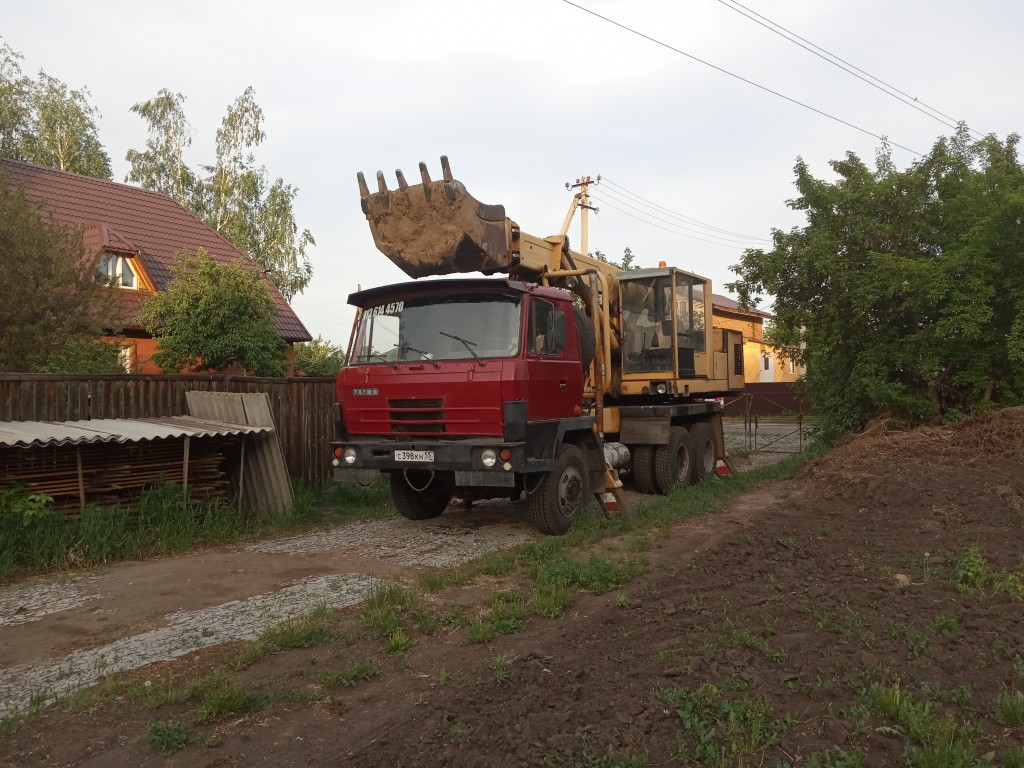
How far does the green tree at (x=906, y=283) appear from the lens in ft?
39.5

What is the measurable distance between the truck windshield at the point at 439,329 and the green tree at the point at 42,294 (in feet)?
15.7

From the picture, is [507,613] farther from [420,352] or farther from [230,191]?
[230,191]

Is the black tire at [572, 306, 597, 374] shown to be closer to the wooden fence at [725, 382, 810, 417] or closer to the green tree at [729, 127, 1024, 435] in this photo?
the green tree at [729, 127, 1024, 435]

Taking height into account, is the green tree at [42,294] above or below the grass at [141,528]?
above

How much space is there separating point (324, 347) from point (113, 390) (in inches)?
942

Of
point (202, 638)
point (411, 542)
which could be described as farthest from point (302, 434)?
point (202, 638)

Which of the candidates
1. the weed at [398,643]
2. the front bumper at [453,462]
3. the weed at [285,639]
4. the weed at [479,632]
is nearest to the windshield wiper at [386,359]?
the front bumper at [453,462]

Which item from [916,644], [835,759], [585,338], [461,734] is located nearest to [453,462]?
[585,338]

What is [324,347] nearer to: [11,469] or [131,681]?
[11,469]

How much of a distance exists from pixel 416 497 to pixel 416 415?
179 centimetres

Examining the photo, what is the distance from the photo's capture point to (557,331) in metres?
8.43

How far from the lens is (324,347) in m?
32.6

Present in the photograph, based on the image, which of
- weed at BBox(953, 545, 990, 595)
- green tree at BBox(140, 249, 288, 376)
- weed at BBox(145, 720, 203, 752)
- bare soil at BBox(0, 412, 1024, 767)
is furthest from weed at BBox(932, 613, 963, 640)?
green tree at BBox(140, 249, 288, 376)

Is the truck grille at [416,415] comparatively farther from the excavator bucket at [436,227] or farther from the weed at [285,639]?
the weed at [285,639]
